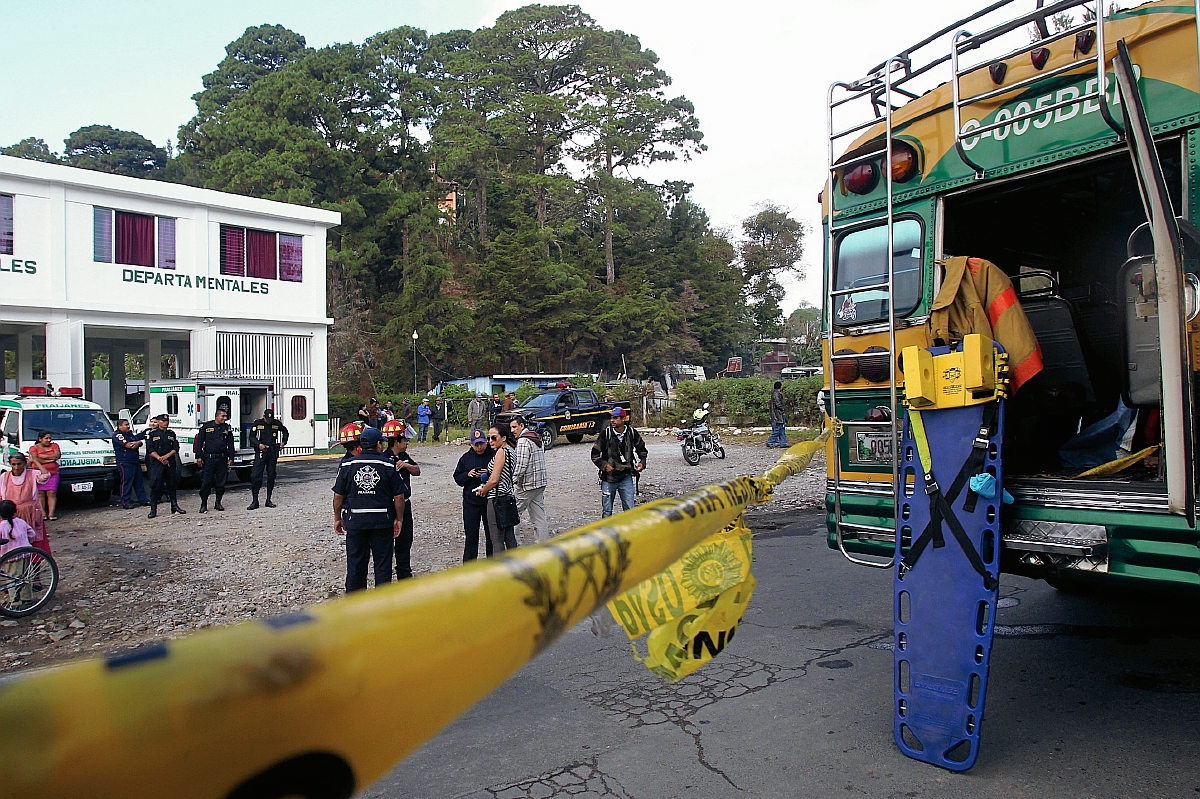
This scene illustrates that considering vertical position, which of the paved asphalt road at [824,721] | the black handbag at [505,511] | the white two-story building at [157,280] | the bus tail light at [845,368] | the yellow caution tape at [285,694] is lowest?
the paved asphalt road at [824,721]

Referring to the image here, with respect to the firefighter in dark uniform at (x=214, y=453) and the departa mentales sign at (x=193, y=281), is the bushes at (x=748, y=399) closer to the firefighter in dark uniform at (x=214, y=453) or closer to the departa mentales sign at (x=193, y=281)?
the departa mentales sign at (x=193, y=281)

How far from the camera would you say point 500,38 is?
46531 mm

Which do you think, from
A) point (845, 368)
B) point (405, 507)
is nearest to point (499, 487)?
point (405, 507)

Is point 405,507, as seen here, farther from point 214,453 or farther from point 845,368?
point 214,453

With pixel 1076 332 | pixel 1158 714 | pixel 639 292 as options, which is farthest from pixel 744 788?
pixel 639 292

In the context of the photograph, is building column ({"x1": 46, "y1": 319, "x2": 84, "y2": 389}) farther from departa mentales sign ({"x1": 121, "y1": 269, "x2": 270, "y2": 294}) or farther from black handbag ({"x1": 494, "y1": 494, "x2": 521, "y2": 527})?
black handbag ({"x1": 494, "y1": 494, "x2": 521, "y2": 527})

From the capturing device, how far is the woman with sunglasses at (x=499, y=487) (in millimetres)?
7855

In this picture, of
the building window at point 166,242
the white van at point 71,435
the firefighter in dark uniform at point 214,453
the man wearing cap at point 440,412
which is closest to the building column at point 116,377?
the building window at point 166,242

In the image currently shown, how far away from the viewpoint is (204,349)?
2339cm

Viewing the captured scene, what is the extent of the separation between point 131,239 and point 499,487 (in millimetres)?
20063

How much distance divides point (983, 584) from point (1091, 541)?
22.6 inches

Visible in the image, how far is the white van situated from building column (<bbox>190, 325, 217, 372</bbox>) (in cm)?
857

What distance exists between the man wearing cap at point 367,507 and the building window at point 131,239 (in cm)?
1973

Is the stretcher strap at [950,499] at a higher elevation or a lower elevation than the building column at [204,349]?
lower
